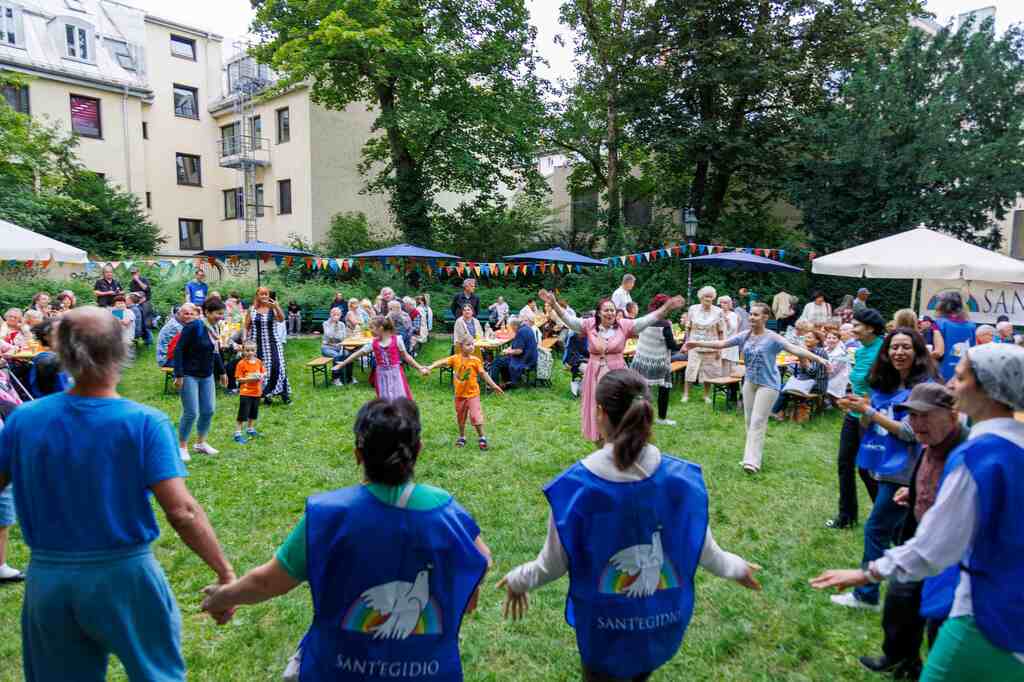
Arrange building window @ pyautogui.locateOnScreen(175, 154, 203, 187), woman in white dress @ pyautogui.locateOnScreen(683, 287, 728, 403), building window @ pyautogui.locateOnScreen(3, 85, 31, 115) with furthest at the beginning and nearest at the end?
building window @ pyautogui.locateOnScreen(175, 154, 203, 187), building window @ pyautogui.locateOnScreen(3, 85, 31, 115), woman in white dress @ pyautogui.locateOnScreen(683, 287, 728, 403)

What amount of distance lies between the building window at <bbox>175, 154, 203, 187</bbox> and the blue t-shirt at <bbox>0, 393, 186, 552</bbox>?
31.0m

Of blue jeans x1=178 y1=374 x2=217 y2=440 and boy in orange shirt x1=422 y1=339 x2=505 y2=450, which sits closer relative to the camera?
blue jeans x1=178 y1=374 x2=217 y2=440

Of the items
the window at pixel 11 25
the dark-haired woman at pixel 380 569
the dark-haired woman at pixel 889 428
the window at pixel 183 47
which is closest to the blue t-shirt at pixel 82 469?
the dark-haired woman at pixel 380 569

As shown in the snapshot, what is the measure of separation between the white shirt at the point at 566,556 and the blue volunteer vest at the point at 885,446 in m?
1.87

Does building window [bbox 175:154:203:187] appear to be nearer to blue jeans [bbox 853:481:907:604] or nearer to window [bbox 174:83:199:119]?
window [bbox 174:83:199:119]

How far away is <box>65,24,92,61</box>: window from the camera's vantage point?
86.7ft

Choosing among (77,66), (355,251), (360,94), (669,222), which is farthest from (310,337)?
(77,66)

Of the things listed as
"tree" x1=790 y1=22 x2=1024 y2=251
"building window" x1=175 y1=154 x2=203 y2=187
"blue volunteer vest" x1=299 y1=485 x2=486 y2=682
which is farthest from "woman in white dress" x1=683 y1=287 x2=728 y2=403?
"building window" x1=175 y1=154 x2=203 y2=187

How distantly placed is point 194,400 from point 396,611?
20.3 ft

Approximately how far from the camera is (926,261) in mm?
8758

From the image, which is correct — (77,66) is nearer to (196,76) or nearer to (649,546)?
(196,76)

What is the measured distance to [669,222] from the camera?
23594 millimetres

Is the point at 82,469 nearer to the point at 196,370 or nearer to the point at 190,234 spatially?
the point at 196,370

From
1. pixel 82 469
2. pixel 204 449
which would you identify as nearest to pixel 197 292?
pixel 204 449
